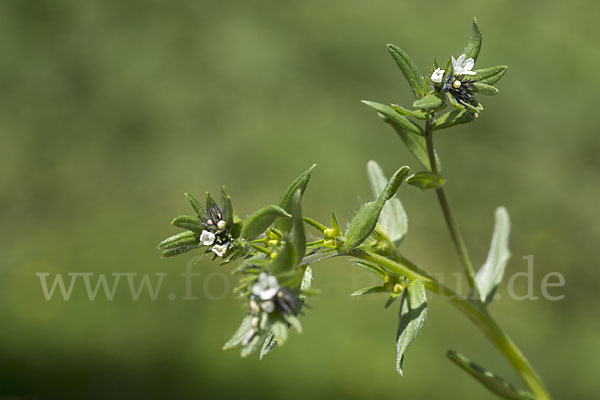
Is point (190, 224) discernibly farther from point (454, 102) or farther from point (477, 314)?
point (477, 314)

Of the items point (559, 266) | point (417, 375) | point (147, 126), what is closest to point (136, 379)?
point (417, 375)

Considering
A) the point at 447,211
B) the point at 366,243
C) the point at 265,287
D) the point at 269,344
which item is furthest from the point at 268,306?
the point at 447,211

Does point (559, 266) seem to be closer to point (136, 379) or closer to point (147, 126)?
point (136, 379)

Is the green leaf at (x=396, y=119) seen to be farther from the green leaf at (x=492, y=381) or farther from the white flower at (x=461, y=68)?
the green leaf at (x=492, y=381)

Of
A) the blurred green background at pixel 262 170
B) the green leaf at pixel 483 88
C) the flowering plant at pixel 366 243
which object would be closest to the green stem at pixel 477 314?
the flowering plant at pixel 366 243

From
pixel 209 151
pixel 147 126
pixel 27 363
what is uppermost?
pixel 147 126

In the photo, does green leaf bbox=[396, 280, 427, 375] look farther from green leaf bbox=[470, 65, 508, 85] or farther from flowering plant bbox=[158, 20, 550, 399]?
green leaf bbox=[470, 65, 508, 85]
